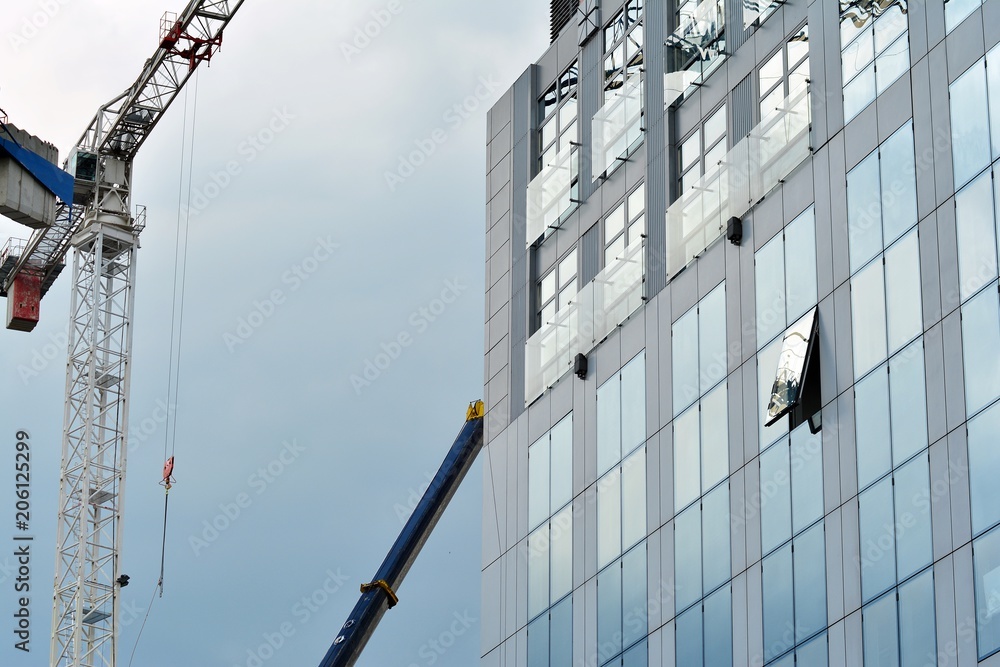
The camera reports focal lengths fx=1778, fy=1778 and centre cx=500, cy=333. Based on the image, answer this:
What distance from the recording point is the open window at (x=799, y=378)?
40750 mm

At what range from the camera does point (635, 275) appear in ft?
166

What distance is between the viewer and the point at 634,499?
1900 inches

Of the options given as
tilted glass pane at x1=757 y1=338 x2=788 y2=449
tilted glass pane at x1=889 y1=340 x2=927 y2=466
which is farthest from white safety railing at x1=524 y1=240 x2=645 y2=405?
tilted glass pane at x1=889 y1=340 x2=927 y2=466

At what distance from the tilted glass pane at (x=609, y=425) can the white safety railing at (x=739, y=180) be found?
4.08 metres

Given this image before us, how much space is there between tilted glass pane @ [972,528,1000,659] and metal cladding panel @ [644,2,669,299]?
16.6 m

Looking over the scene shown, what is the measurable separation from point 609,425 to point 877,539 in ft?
46.0

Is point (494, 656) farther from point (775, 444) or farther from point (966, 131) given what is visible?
point (966, 131)

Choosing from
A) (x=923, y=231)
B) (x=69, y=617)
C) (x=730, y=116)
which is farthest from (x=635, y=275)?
(x=69, y=617)

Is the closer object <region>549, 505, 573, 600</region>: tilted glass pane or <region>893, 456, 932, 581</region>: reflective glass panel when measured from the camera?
<region>893, 456, 932, 581</region>: reflective glass panel

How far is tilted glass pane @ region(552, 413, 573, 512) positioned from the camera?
5212 cm

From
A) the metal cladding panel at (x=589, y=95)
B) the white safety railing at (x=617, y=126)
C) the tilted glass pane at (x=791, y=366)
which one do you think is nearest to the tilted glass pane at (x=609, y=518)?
the tilted glass pane at (x=791, y=366)

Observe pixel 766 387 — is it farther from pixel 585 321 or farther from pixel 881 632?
pixel 585 321

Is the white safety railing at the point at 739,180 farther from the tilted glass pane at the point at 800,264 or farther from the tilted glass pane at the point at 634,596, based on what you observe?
the tilted glass pane at the point at 634,596

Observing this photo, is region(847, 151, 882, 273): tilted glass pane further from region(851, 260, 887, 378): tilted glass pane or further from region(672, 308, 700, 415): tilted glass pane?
region(672, 308, 700, 415): tilted glass pane
